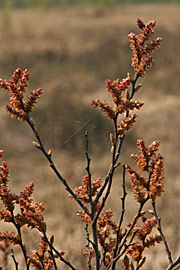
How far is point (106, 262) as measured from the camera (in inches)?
69.3

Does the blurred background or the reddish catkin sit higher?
the blurred background

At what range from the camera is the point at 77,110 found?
466 inches

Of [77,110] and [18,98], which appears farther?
[77,110]

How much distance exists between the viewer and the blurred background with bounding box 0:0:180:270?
8297 mm

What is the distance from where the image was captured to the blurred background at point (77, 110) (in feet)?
27.2

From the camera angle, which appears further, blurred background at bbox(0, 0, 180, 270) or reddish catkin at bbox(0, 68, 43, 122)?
blurred background at bbox(0, 0, 180, 270)

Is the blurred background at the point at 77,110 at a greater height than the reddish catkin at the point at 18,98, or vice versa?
the blurred background at the point at 77,110

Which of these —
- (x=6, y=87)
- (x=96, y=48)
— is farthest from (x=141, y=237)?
(x=96, y=48)

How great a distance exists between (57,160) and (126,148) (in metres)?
1.90

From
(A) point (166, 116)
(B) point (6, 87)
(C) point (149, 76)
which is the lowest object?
(B) point (6, 87)

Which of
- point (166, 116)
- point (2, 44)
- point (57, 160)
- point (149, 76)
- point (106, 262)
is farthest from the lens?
point (2, 44)

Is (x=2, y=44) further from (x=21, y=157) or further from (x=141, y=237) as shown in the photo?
(x=141, y=237)

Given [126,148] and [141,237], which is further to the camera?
[126,148]

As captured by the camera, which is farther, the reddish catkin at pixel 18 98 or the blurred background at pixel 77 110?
the blurred background at pixel 77 110
